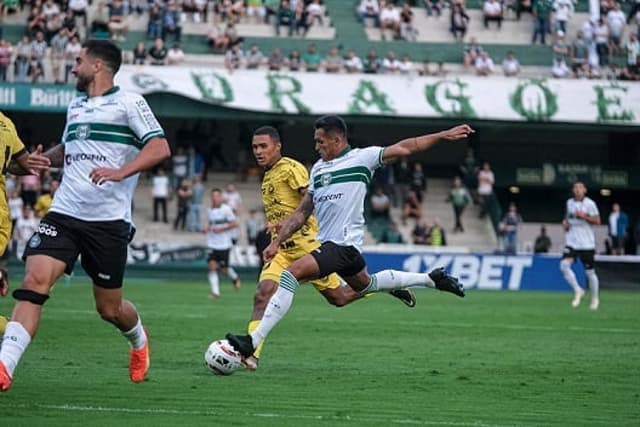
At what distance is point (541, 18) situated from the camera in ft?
163

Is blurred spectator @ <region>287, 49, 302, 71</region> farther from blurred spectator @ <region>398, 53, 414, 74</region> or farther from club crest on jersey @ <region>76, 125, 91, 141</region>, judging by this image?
club crest on jersey @ <region>76, 125, 91, 141</region>

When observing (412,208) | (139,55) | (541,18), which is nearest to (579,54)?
(541,18)

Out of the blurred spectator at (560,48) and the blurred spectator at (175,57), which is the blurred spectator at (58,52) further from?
the blurred spectator at (560,48)

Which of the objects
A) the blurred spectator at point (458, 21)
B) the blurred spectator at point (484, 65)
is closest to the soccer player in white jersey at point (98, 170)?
the blurred spectator at point (484, 65)

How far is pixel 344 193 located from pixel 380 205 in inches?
1239

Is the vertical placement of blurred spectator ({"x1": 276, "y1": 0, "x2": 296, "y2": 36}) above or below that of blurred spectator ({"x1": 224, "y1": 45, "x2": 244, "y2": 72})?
above

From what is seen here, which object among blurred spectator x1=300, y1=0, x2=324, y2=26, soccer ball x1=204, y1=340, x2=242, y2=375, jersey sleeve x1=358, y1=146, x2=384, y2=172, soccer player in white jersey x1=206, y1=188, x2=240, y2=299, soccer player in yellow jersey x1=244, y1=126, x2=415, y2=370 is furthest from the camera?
blurred spectator x1=300, y1=0, x2=324, y2=26

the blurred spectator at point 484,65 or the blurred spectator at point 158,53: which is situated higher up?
the blurred spectator at point 484,65

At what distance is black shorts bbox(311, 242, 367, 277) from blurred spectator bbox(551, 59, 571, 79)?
34.1 meters

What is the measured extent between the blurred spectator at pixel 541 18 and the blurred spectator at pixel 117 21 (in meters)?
14.7

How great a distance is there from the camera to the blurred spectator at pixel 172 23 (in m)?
45.9

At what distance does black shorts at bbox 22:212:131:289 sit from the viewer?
1086cm

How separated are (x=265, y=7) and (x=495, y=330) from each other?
2892 cm

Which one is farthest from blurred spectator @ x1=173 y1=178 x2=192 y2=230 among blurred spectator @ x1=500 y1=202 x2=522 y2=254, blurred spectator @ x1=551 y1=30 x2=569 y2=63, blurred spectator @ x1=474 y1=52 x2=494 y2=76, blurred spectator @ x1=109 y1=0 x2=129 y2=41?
blurred spectator @ x1=551 y1=30 x2=569 y2=63
